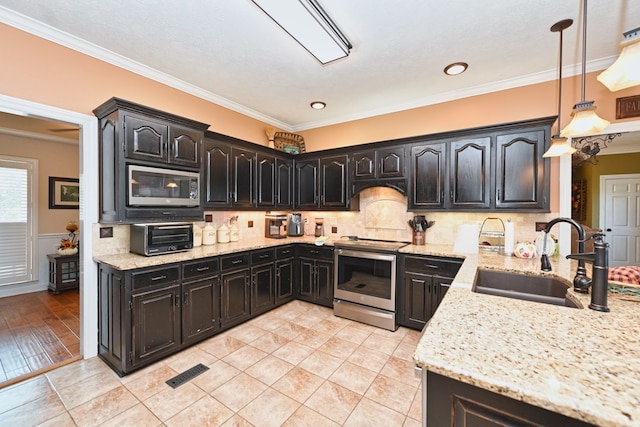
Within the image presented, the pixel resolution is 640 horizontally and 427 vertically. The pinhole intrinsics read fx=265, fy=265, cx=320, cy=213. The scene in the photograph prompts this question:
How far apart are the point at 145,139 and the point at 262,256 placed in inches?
70.9

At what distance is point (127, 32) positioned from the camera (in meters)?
2.30

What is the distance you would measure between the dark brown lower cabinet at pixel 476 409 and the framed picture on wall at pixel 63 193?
21.0ft

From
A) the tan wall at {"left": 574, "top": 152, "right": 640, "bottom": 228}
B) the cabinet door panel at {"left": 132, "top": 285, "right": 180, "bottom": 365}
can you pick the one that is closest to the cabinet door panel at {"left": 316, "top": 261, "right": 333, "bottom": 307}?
the cabinet door panel at {"left": 132, "top": 285, "right": 180, "bottom": 365}

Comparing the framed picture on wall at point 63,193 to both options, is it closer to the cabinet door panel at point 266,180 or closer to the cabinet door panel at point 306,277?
the cabinet door panel at point 266,180

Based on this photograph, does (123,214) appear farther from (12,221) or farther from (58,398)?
(12,221)

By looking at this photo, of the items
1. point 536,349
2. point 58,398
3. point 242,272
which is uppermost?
point 536,349

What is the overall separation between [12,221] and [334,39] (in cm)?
570

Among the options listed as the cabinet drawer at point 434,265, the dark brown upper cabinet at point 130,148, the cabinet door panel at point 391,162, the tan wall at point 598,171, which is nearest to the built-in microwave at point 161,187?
the dark brown upper cabinet at point 130,148

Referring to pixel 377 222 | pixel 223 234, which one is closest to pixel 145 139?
pixel 223 234

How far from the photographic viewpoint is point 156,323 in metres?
2.38

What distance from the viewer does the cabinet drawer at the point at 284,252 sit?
3674 millimetres

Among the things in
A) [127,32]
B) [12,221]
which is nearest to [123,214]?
[127,32]

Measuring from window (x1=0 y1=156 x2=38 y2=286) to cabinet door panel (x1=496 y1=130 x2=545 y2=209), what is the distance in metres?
6.95

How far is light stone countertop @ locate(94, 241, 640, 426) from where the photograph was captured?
25.9 inches
